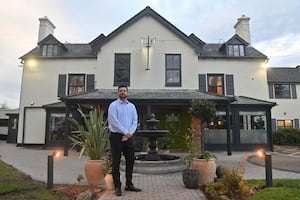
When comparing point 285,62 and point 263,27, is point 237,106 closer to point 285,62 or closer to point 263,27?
point 263,27

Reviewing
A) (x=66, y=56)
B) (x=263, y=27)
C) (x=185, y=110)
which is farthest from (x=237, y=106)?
(x=66, y=56)

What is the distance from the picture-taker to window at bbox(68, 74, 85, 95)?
1719 cm

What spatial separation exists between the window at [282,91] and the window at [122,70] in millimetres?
13712

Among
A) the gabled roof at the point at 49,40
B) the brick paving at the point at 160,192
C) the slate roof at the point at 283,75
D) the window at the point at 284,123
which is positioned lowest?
the brick paving at the point at 160,192

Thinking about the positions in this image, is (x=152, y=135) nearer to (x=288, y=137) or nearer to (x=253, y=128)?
(x=253, y=128)

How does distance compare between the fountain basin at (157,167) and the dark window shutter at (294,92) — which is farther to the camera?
the dark window shutter at (294,92)

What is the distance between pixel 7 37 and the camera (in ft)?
48.3

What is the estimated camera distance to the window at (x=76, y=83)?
56.4ft

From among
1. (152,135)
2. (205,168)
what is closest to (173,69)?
(152,135)

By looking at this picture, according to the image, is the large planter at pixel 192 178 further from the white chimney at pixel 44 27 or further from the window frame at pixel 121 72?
the white chimney at pixel 44 27

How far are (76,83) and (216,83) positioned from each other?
383 inches

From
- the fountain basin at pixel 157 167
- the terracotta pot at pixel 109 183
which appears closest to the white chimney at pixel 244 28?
the fountain basin at pixel 157 167

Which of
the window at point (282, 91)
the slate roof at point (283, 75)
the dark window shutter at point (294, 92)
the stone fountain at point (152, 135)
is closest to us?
the stone fountain at point (152, 135)

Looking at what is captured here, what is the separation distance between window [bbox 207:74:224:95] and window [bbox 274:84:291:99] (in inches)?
284
